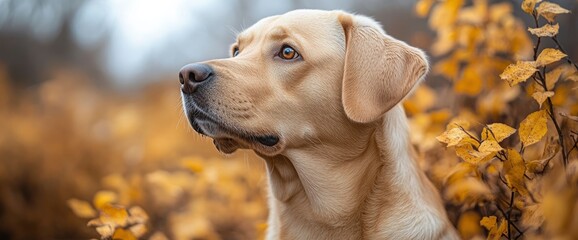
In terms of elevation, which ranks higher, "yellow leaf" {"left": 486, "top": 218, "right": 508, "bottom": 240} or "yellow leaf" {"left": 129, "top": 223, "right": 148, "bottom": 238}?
"yellow leaf" {"left": 129, "top": 223, "right": 148, "bottom": 238}

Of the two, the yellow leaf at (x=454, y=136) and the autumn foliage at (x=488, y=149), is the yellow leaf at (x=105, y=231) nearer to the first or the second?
the autumn foliage at (x=488, y=149)

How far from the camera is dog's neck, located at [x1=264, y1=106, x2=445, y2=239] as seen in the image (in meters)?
2.65

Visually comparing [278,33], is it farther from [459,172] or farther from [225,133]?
[459,172]

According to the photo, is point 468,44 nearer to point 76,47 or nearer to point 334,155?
point 334,155

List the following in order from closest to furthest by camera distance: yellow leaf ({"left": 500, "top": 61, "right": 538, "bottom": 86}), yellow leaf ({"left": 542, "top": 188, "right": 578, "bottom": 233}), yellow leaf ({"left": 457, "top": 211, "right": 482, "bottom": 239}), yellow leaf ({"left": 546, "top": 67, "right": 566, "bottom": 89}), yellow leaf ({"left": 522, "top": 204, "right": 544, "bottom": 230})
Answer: yellow leaf ({"left": 542, "top": 188, "right": 578, "bottom": 233})
yellow leaf ({"left": 522, "top": 204, "right": 544, "bottom": 230})
yellow leaf ({"left": 500, "top": 61, "right": 538, "bottom": 86})
yellow leaf ({"left": 546, "top": 67, "right": 566, "bottom": 89})
yellow leaf ({"left": 457, "top": 211, "right": 482, "bottom": 239})

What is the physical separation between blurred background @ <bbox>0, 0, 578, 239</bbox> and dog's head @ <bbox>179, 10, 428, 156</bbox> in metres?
0.57

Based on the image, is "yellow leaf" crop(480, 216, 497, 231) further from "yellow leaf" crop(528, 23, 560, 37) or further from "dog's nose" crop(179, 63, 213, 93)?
"dog's nose" crop(179, 63, 213, 93)

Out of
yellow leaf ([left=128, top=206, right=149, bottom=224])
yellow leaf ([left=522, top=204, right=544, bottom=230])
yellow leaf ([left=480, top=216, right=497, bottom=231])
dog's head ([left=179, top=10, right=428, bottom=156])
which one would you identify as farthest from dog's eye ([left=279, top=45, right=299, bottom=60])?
yellow leaf ([left=522, top=204, right=544, bottom=230])

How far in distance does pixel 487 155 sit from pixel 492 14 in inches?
78.7

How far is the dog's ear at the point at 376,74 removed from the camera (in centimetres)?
262

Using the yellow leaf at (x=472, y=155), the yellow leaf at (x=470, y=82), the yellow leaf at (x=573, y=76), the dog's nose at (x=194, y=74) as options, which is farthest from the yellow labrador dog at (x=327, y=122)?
the yellow leaf at (x=470, y=82)

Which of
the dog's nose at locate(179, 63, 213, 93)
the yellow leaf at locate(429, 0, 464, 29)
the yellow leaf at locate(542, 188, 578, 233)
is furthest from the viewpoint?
the yellow leaf at locate(429, 0, 464, 29)

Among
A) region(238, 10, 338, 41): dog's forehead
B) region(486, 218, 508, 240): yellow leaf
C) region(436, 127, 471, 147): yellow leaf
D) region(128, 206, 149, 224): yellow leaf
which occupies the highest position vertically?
region(238, 10, 338, 41): dog's forehead

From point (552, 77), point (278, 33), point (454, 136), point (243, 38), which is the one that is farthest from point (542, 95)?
point (243, 38)
